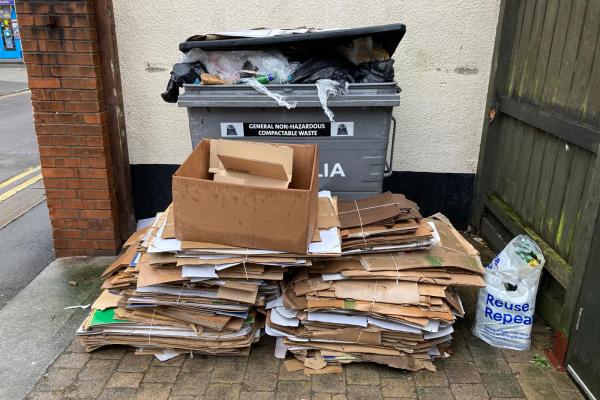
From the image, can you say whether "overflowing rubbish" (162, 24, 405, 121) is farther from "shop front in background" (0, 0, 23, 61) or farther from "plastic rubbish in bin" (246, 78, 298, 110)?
"shop front in background" (0, 0, 23, 61)

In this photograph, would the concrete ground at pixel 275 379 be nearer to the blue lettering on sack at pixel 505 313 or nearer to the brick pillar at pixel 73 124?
the blue lettering on sack at pixel 505 313

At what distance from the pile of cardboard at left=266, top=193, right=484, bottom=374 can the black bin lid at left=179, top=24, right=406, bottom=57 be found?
1026mm

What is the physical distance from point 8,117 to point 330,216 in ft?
33.7

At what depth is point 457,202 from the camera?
4375 mm

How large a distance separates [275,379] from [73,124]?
242 centimetres

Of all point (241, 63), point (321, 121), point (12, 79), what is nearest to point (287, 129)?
point (321, 121)

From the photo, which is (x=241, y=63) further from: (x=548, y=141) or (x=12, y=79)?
(x=12, y=79)

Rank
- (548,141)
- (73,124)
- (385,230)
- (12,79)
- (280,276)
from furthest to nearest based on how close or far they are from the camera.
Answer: (12,79), (73,124), (548,141), (385,230), (280,276)

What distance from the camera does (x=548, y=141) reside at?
123 inches

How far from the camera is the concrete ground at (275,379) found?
2531mm

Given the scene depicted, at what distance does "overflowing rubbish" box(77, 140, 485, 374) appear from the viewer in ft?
8.30

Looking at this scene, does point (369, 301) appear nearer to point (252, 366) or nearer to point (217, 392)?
point (252, 366)

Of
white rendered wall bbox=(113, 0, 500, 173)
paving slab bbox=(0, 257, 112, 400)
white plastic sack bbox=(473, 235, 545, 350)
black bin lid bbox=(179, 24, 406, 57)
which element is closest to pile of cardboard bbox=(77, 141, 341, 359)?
paving slab bbox=(0, 257, 112, 400)

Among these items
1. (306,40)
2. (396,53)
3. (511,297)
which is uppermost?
(306,40)
